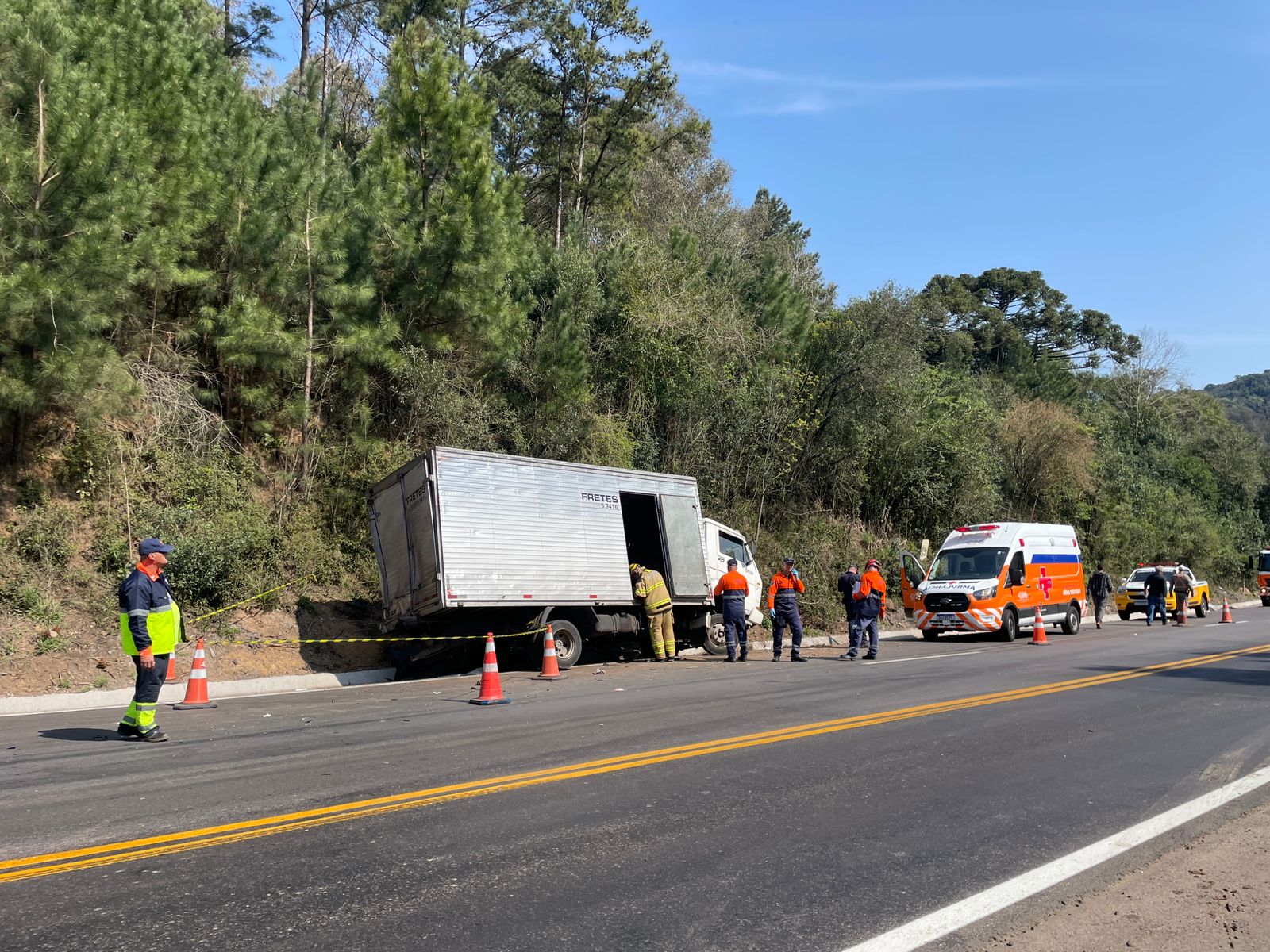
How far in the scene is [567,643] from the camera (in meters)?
15.9

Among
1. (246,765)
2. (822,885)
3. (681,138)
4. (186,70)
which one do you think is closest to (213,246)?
(186,70)

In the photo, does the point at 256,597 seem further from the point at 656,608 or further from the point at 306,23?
the point at 306,23

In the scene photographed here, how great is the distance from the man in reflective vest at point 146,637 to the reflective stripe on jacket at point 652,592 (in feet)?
29.4

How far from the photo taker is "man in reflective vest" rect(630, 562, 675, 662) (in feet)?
55.2

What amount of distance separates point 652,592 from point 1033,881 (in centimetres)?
1212

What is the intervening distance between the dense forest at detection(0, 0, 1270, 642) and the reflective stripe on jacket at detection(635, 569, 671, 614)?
5.10 meters

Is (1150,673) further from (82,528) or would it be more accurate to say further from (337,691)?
(82,528)

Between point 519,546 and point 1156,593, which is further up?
point 519,546

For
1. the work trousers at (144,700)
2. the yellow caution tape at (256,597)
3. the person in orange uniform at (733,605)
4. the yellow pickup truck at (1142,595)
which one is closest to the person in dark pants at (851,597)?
the person in orange uniform at (733,605)

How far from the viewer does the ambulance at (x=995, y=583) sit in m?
22.0

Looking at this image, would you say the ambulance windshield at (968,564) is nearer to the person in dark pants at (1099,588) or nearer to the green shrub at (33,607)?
the person in dark pants at (1099,588)

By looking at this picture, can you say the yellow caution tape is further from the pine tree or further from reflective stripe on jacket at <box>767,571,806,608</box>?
reflective stripe on jacket at <box>767,571,806,608</box>

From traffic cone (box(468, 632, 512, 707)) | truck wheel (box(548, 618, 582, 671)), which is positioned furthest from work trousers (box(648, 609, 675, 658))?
traffic cone (box(468, 632, 512, 707))

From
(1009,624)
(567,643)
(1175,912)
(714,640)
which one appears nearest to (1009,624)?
(1009,624)
